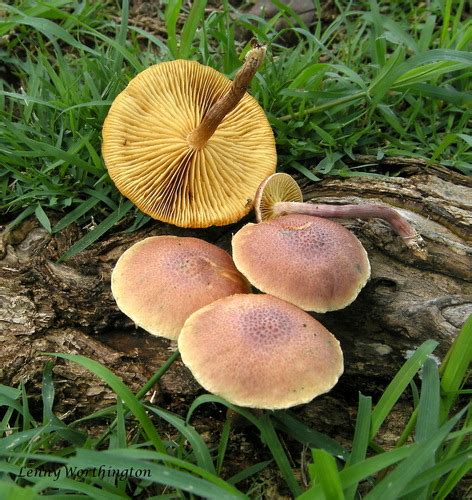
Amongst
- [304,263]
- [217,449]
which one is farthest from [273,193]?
[217,449]

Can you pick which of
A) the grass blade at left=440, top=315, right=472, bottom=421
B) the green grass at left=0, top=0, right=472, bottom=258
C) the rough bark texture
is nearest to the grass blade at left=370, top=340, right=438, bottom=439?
the grass blade at left=440, top=315, right=472, bottom=421

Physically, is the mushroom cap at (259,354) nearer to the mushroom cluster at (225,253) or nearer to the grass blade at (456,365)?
the mushroom cluster at (225,253)

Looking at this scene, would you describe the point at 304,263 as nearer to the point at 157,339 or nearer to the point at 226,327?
the point at 226,327

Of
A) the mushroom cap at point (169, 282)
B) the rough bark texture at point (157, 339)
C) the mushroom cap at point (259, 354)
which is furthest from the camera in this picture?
the rough bark texture at point (157, 339)

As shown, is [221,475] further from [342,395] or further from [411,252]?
[411,252]

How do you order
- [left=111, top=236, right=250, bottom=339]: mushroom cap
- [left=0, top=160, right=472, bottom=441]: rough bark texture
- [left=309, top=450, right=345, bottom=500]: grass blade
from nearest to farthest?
1. [left=309, top=450, right=345, bottom=500]: grass blade
2. [left=111, top=236, right=250, bottom=339]: mushroom cap
3. [left=0, top=160, right=472, bottom=441]: rough bark texture

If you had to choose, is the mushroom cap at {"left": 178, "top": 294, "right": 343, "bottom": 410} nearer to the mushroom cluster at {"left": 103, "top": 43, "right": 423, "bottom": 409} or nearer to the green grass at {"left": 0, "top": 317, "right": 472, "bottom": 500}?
the mushroom cluster at {"left": 103, "top": 43, "right": 423, "bottom": 409}

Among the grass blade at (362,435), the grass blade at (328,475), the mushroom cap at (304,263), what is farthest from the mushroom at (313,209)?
the grass blade at (328,475)

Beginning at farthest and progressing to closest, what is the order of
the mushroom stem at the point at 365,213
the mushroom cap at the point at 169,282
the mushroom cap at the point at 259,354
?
1. the mushroom stem at the point at 365,213
2. the mushroom cap at the point at 169,282
3. the mushroom cap at the point at 259,354
